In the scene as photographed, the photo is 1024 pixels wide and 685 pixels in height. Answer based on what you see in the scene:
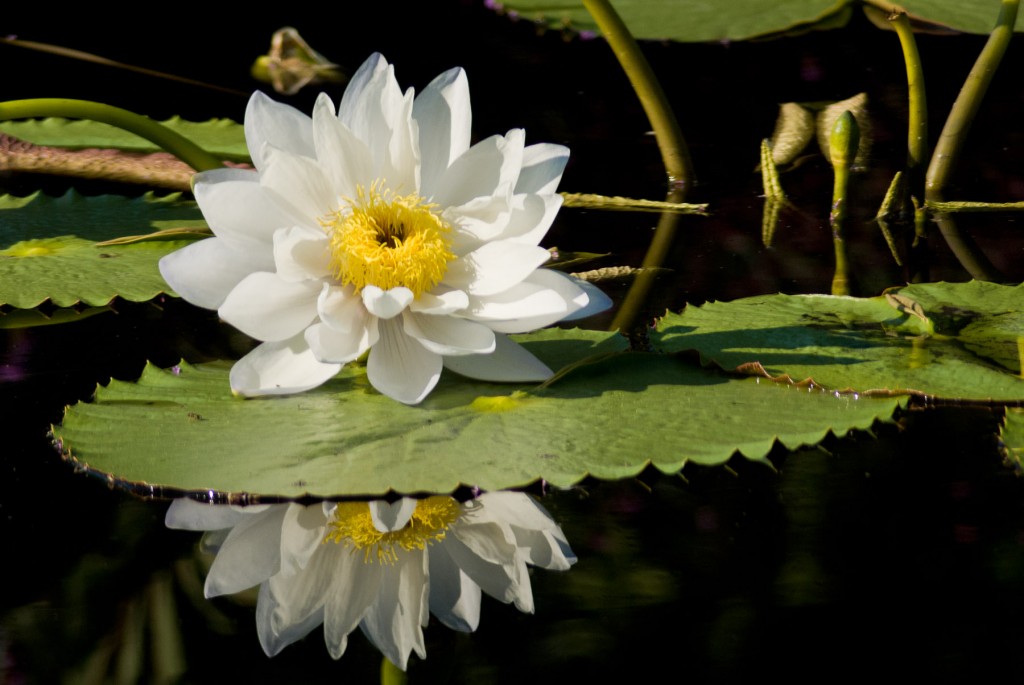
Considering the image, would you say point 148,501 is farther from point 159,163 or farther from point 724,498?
point 159,163

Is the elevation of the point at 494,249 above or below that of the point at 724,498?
above

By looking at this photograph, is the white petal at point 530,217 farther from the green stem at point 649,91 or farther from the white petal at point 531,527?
the green stem at point 649,91

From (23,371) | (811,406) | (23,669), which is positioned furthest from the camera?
(23,371)

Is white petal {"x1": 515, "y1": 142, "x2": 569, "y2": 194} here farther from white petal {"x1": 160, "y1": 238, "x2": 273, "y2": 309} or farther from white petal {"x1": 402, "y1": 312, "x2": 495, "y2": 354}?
white petal {"x1": 160, "y1": 238, "x2": 273, "y2": 309}

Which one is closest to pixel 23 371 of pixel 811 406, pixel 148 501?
pixel 148 501

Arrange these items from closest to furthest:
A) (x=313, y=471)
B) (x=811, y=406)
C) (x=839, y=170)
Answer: (x=313, y=471) → (x=811, y=406) → (x=839, y=170)

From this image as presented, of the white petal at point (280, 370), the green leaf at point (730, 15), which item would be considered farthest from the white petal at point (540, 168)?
the green leaf at point (730, 15)

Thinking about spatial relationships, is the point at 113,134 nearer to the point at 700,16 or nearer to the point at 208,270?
the point at 700,16
